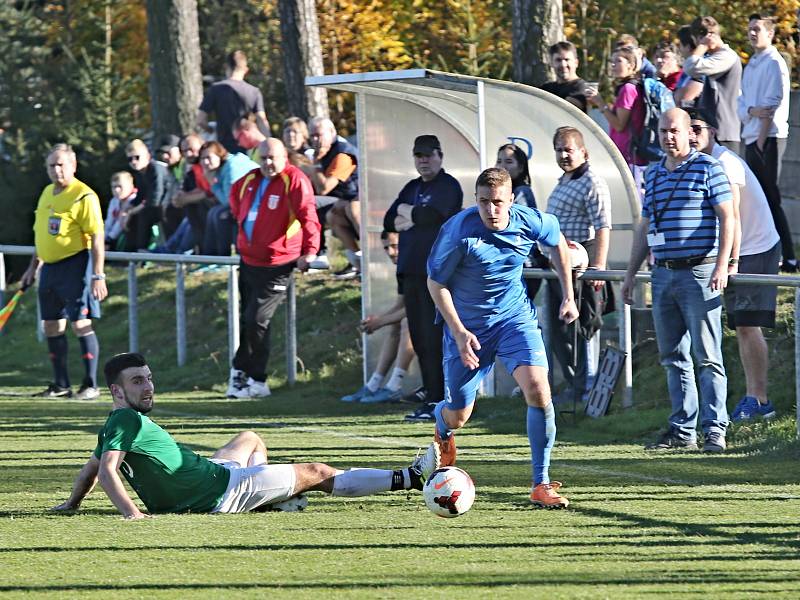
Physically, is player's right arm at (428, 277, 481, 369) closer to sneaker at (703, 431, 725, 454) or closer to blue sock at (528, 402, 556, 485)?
blue sock at (528, 402, 556, 485)

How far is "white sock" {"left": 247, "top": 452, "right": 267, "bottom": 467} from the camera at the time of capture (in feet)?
29.3

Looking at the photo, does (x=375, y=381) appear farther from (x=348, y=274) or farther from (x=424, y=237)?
(x=348, y=274)

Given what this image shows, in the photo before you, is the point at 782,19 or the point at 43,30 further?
the point at 43,30

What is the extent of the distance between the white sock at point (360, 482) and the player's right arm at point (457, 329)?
77 centimetres

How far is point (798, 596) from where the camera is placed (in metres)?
6.11

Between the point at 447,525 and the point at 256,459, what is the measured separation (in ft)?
4.55

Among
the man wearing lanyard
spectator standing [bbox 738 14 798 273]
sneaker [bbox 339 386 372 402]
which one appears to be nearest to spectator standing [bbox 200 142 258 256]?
sneaker [bbox 339 386 372 402]

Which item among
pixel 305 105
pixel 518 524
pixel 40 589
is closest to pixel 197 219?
pixel 305 105

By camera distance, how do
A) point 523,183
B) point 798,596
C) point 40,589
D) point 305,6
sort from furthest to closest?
point 305,6, point 523,183, point 40,589, point 798,596

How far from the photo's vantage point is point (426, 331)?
13.6 meters

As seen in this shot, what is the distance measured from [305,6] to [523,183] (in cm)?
866

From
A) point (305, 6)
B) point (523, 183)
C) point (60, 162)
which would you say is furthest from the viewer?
point (305, 6)

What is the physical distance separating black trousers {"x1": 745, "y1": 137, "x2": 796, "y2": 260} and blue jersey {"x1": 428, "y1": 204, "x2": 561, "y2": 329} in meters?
4.96

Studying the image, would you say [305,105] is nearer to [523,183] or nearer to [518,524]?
[523,183]
